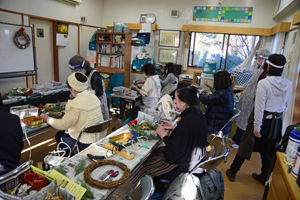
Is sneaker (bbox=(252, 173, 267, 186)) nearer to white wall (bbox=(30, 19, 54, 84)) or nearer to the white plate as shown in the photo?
white wall (bbox=(30, 19, 54, 84))

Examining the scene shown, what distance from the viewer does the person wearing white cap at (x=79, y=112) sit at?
2.15 meters

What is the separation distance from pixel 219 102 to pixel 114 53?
366cm

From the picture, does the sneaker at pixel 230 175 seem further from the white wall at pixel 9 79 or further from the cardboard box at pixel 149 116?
the white wall at pixel 9 79

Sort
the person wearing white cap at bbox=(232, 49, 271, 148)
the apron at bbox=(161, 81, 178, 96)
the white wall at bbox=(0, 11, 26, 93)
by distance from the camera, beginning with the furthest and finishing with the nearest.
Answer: the apron at bbox=(161, 81, 178, 96) → the white wall at bbox=(0, 11, 26, 93) → the person wearing white cap at bbox=(232, 49, 271, 148)

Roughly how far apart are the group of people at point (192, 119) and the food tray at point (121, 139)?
0.97 feet

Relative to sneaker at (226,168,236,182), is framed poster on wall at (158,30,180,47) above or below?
above

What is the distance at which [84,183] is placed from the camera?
132 centimetres

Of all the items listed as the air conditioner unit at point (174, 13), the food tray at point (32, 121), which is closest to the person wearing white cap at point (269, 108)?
the food tray at point (32, 121)

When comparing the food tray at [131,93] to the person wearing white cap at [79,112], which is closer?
the person wearing white cap at [79,112]

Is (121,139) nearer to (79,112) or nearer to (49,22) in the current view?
(79,112)

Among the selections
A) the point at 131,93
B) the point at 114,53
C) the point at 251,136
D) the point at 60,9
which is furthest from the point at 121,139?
the point at 60,9

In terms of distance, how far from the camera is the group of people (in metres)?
1.81

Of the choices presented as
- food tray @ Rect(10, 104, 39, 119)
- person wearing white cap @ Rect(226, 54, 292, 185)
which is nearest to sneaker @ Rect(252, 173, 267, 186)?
person wearing white cap @ Rect(226, 54, 292, 185)

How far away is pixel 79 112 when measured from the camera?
2.18 meters
